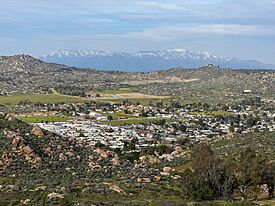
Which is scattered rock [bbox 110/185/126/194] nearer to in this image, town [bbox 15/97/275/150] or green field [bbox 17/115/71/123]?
town [bbox 15/97/275/150]

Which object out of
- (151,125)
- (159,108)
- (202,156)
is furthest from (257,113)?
(202,156)

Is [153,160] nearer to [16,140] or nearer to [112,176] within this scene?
[112,176]

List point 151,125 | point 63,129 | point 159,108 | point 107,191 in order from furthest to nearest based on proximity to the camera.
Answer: point 159,108
point 151,125
point 63,129
point 107,191

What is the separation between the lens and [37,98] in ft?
599

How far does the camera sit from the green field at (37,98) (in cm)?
17175

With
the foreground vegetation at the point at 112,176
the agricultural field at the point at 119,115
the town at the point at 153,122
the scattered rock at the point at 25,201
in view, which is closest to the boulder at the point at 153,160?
the foreground vegetation at the point at 112,176

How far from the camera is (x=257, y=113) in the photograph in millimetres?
151500

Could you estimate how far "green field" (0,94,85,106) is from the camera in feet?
563

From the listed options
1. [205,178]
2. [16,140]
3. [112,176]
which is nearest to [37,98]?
[16,140]

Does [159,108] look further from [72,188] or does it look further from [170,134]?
[72,188]

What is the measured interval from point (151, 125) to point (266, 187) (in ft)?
263

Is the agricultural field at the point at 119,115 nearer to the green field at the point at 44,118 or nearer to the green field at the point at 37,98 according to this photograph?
the green field at the point at 44,118

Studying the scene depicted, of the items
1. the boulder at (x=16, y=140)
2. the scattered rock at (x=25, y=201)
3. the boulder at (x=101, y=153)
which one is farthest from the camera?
the boulder at (x=101, y=153)

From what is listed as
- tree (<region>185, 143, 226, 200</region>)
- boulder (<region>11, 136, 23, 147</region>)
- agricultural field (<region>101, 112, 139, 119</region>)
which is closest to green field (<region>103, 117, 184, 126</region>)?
agricultural field (<region>101, 112, 139, 119</region>)
